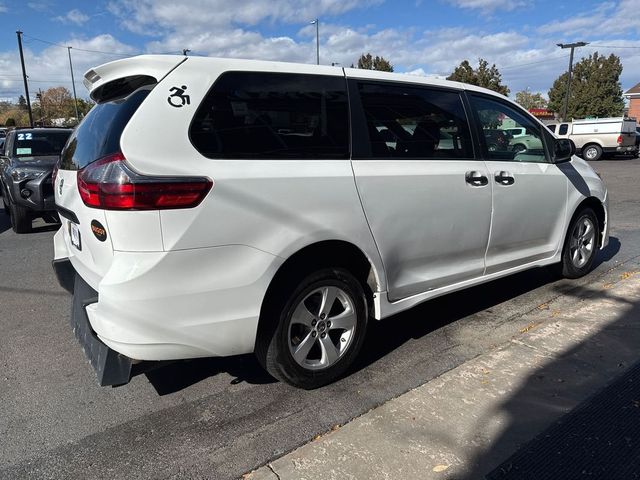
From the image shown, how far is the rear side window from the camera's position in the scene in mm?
2502

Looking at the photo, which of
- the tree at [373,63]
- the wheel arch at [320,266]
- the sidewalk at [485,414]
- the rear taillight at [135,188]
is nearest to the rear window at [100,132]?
the rear taillight at [135,188]

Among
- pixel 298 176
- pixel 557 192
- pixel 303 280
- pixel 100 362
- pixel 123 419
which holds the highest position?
pixel 298 176

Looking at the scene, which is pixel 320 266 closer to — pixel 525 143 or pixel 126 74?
pixel 126 74

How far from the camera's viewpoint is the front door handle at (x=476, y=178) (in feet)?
11.7

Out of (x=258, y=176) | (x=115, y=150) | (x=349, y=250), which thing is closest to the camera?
(x=115, y=150)

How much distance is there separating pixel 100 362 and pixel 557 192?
3860 mm

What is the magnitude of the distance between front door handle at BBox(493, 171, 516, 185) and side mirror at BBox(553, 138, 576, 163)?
0.86m

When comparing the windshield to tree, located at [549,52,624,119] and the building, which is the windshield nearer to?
tree, located at [549,52,624,119]

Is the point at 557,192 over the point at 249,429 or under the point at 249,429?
over

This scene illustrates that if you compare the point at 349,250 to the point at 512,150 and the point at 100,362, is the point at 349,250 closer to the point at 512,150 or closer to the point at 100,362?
the point at 100,362

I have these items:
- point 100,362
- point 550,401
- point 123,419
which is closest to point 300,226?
point 100,362

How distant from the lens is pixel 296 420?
276 centimetres

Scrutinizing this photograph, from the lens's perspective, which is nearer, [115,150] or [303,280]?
[115,150]

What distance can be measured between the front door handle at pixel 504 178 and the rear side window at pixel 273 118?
143cm
